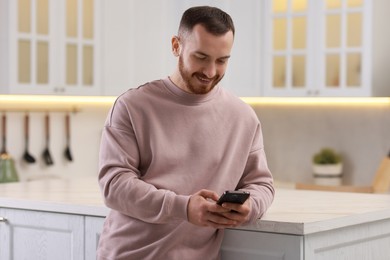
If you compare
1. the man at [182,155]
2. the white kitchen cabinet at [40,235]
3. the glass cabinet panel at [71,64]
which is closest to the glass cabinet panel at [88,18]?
the glass cabinet panel at [71,64]

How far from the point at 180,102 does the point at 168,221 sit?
36 cm

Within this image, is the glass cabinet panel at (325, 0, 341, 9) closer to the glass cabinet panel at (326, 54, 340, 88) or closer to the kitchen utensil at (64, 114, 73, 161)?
the glass cabinet panel at (326, 54, 340, 88)

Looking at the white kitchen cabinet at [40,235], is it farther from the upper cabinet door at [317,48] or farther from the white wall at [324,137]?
the white wall at [324,137]

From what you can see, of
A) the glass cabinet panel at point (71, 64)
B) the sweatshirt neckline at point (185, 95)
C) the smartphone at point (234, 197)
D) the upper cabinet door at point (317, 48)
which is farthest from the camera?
the upper cabinet door at point (317, 48)

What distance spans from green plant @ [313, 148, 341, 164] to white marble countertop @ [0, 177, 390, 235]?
6.57ft

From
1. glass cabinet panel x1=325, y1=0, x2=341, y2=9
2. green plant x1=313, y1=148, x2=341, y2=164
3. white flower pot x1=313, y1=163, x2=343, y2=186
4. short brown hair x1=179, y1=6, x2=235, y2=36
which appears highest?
glass cabinet panel x1=325, y1=0, x2=341, y2=9

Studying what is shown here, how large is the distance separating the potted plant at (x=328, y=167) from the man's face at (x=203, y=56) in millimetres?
3061

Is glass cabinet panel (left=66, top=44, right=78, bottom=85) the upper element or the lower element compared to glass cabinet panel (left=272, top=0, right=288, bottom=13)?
lower

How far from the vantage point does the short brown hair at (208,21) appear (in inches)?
94.8

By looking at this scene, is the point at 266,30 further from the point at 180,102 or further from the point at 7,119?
the point at 180,102

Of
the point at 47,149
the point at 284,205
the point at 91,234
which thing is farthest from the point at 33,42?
the point at 284,205

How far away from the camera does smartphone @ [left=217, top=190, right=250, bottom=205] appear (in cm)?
226

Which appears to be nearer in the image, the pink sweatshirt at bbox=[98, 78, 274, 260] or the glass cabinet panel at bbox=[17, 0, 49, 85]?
the pink sweatshirt at bbox=[98, 78, 274, 260]

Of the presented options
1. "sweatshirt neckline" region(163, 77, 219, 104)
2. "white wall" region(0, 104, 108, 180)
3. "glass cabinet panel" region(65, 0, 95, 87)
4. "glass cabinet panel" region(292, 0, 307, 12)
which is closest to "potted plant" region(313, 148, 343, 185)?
"glass cabinet panel" region(292, 0, 307, 12)
